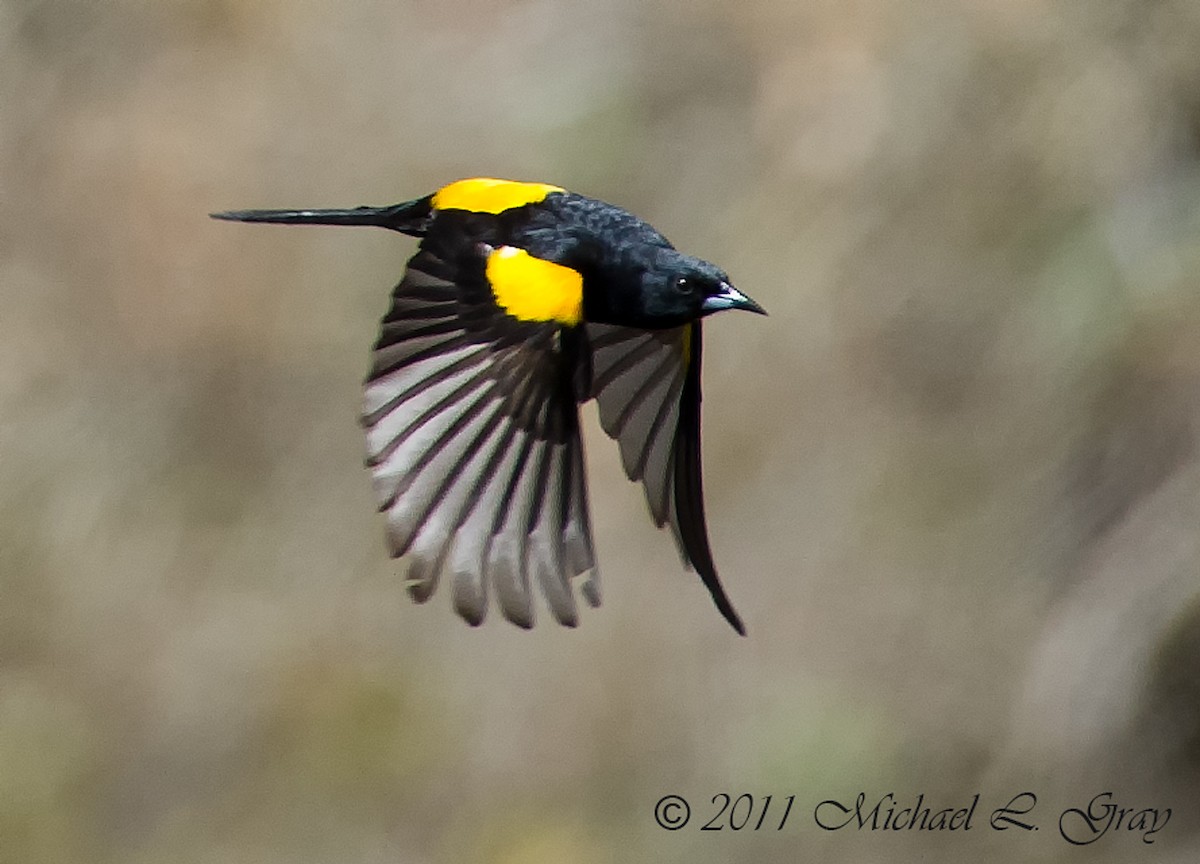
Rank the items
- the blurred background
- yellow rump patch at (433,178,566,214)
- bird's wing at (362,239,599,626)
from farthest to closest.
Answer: the blurred background < yellow rump patch at (433,178,566,214) < bird's wing at (362,239,599,626)

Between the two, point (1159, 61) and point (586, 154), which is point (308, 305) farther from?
point (1159, 61)

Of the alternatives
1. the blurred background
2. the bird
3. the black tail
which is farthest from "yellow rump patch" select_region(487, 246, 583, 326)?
the blurred background

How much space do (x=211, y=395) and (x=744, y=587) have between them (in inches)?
28.7

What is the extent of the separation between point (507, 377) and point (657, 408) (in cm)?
17

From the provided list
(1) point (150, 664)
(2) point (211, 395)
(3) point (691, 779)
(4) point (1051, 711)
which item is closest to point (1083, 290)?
(4) point (1051, 711)

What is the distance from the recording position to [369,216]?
855 mm

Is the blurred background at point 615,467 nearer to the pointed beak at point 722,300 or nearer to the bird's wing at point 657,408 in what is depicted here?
the bird's wing at point 657,408

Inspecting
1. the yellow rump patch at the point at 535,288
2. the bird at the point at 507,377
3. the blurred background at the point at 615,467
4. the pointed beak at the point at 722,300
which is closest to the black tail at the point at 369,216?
the bird at the point at 507,377

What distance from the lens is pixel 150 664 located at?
1.70 meters

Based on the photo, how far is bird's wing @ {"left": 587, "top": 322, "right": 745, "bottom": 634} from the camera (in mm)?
896

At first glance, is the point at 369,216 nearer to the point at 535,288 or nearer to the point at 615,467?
the point at 535,288

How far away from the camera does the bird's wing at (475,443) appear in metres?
0.71

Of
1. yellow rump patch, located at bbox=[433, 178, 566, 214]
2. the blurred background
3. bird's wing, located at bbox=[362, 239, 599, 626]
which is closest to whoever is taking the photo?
bird's wing, located at bbox=[362, 239, 599, 626]

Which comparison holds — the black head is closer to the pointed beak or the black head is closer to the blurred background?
the pointed beak
